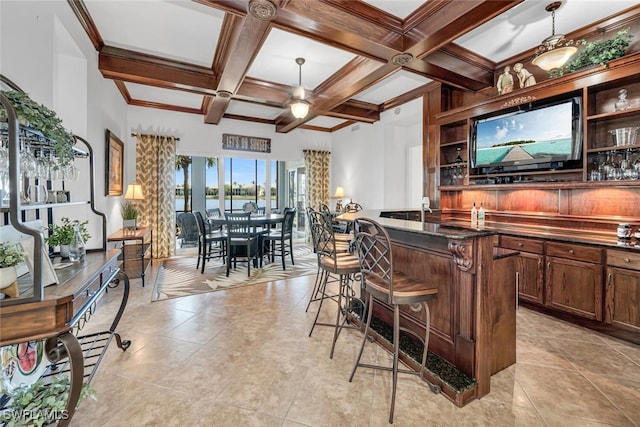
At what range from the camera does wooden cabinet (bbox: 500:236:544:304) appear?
115 inches

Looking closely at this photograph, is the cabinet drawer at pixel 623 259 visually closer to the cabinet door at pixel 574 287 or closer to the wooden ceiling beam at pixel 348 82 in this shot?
the cabinet door at pixel 574 287

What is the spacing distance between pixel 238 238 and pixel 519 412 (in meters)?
4.11

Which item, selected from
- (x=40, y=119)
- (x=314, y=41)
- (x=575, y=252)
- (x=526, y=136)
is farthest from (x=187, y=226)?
(x=575, y=252)

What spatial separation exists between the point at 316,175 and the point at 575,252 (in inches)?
230

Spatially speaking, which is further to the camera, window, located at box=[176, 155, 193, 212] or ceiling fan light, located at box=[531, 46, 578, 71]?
window, located at box=[176, 155, 193, 212]

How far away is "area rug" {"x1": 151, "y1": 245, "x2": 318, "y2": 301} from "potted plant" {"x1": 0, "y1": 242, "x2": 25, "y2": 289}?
102 inches

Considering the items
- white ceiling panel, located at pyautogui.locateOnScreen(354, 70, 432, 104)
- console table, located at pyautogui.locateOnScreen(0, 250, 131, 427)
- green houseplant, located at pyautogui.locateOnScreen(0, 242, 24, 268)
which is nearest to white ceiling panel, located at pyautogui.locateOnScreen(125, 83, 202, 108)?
white ceiling panel, located at pyautogui.locateOnScreen(354, 70, 432, 104)

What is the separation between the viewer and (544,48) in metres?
3.06

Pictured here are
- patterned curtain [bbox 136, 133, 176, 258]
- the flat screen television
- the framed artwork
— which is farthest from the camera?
patterned curtain [bbox 136, 133, 176, 258]

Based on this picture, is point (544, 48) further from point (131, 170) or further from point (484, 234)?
point (131, 170)

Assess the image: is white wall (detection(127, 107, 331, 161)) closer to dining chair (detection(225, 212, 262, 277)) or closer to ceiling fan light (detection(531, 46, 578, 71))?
dining chair (detection(225, 212, 262, 277))

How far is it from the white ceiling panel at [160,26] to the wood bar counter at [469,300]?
2.99 metres

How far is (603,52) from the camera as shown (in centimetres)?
274

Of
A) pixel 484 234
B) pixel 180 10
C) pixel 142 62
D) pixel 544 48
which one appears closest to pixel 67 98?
pixel 142 62
